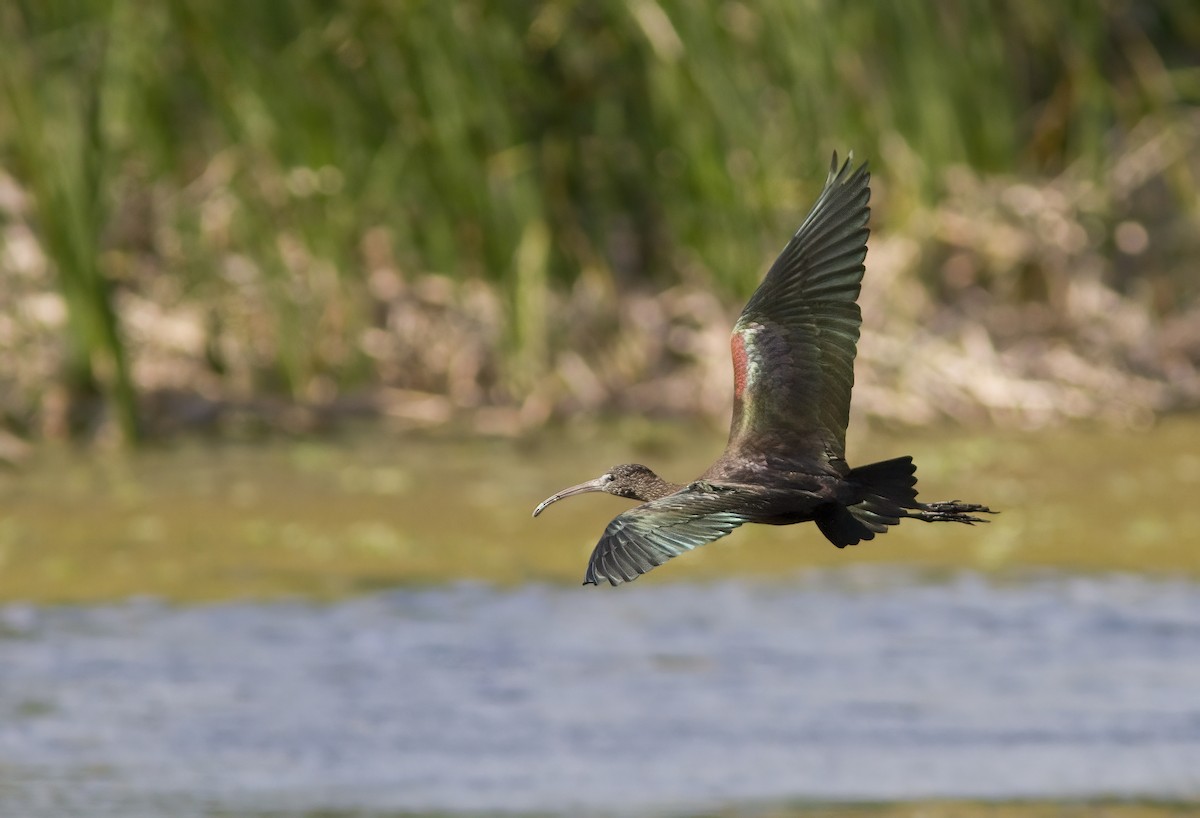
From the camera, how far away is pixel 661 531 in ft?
9.95

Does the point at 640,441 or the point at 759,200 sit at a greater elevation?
the point at 759,200

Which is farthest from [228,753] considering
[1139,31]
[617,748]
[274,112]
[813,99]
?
[1139,31]

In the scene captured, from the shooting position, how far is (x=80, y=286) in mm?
8977

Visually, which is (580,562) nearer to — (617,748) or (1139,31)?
(617,748)

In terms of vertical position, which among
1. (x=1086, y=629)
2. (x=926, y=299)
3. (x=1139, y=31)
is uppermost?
(x=1139, y=31)

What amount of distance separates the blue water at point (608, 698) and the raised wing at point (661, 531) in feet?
7.47

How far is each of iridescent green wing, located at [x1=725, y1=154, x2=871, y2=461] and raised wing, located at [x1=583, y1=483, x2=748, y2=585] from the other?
0.41 meters

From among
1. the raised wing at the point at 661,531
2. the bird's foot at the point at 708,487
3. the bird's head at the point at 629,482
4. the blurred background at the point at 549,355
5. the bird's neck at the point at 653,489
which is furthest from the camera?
the blurred background at the point at 549,355

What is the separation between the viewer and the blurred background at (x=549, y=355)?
6.72 metres

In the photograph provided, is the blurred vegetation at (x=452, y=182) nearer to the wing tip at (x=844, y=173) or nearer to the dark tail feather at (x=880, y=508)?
the wing tip at (x=844, y=173)

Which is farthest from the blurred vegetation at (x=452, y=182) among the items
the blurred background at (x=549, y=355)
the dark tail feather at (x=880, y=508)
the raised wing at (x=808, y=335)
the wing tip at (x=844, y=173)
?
the dark tail feather at (x=880, y=508)

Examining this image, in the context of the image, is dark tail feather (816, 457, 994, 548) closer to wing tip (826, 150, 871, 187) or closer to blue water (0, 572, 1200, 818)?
wing tip (826, 150, 871, 187)

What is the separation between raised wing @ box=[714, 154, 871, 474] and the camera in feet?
11.8

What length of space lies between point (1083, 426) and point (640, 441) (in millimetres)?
1909
